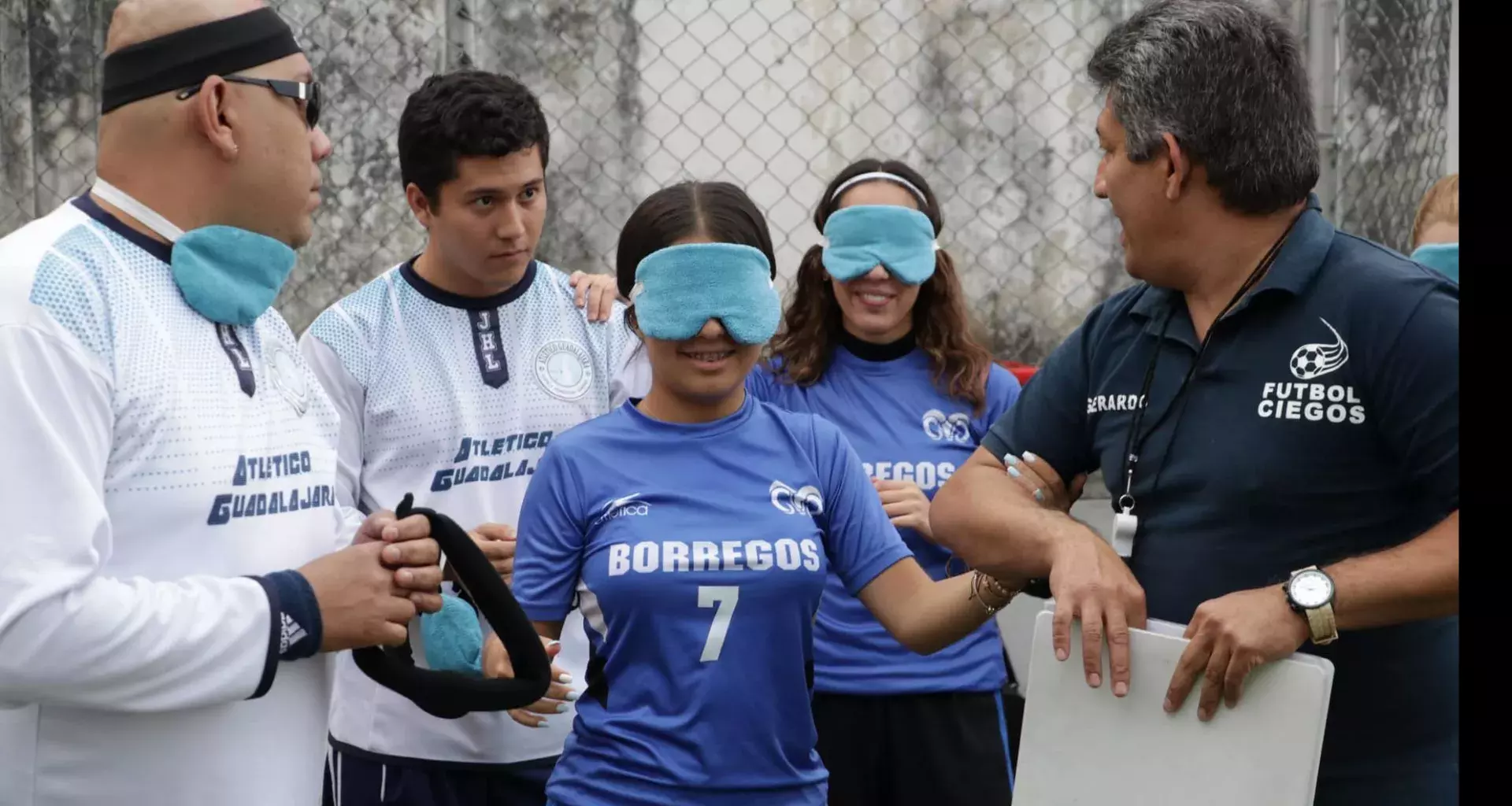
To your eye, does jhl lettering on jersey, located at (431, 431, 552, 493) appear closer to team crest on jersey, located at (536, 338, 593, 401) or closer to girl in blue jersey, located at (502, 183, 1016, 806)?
team crest on jersey, located at (536, 338, 593, 401)

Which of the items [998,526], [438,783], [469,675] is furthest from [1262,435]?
[438,783]

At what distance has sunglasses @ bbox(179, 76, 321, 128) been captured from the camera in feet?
6.94

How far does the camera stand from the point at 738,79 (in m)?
4.82

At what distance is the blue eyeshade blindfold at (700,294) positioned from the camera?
2.48m

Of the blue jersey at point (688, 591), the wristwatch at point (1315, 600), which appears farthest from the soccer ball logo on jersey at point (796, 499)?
the wristwatch at point (1315, 600)

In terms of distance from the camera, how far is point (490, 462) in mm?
2912

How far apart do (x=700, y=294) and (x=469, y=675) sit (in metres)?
0.75

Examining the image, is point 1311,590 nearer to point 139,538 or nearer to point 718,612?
Result: point 718,612

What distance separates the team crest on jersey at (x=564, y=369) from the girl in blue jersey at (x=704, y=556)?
0.44 metres

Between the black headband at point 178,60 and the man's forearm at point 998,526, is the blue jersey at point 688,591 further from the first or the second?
the black headband at point 178,60

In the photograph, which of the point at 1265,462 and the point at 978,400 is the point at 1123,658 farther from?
the point at 978,400

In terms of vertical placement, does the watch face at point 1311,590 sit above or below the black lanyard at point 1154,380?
below

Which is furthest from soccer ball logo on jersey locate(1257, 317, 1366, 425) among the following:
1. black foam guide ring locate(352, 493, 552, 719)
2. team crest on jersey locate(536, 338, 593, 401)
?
team crest on jersey locate(536, 338, 593, 401)
